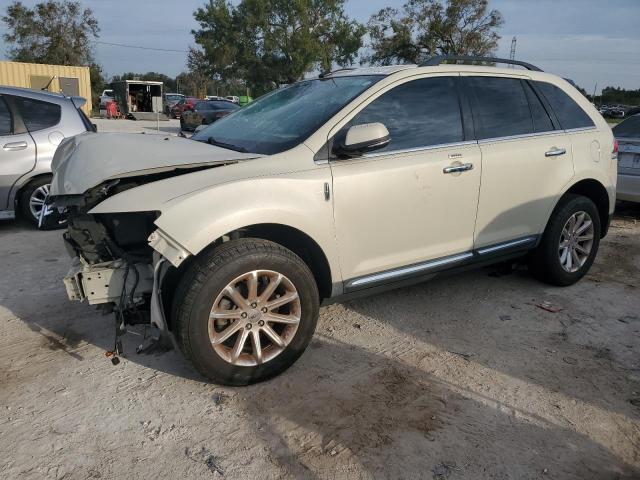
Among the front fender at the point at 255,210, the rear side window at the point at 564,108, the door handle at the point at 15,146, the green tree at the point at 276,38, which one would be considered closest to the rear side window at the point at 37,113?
the door handle at the point at 15,146

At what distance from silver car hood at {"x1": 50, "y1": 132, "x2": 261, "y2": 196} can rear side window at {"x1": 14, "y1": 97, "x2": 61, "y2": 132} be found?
3172 millimetres

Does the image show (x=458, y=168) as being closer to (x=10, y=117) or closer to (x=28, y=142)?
(x=28, y=142)

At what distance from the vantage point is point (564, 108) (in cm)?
454

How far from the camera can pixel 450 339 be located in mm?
3730

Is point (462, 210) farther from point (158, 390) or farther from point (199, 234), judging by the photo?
point (158, 390)

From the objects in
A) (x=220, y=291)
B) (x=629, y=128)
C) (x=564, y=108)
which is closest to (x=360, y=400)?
(x=220, y=291)

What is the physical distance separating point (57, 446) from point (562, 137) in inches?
165

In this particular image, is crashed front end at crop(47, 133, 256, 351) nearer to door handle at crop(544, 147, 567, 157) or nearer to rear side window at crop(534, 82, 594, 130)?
door handle at crop(544, 147, 567, 157)

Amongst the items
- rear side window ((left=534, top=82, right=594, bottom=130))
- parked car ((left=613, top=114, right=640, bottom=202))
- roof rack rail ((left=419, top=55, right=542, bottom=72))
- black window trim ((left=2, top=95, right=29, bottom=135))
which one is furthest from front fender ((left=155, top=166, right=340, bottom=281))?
parked car ((left=613, top=114, right=640, bottom=202))

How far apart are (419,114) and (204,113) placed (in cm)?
1763

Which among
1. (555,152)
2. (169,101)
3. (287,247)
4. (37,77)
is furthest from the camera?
(169,101)

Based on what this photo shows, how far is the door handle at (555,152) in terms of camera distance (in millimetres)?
4242

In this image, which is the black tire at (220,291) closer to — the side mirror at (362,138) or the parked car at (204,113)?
the side mirror at (362,138)

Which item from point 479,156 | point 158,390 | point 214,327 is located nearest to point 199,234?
point 214,327
